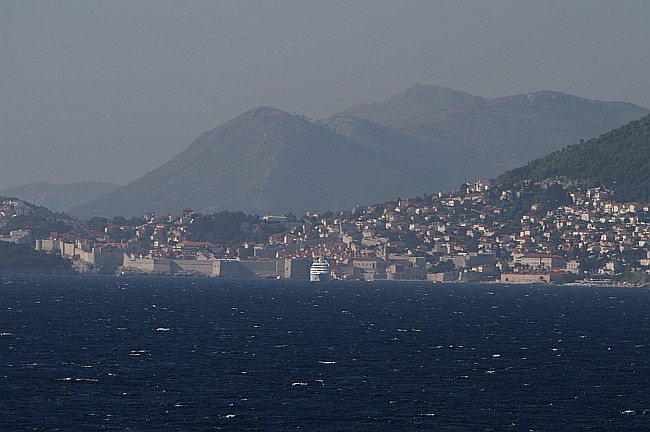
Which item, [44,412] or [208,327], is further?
[208,327]

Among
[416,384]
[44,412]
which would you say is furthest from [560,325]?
[44,412]

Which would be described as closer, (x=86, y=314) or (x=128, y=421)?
(x=128, y=421)

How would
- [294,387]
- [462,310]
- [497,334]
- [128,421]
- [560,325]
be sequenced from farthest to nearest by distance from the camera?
[462,310] < [560,325] < [497,334] < [294,387] < [128,421]

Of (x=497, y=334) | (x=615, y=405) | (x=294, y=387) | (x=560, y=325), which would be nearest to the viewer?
(x=615, y=405)

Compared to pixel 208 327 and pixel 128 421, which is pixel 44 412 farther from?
pixel 208 327

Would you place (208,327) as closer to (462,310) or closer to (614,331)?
(614,331)

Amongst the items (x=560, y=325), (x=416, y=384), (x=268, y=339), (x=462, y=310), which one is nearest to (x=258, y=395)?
(x=416, y=384)
